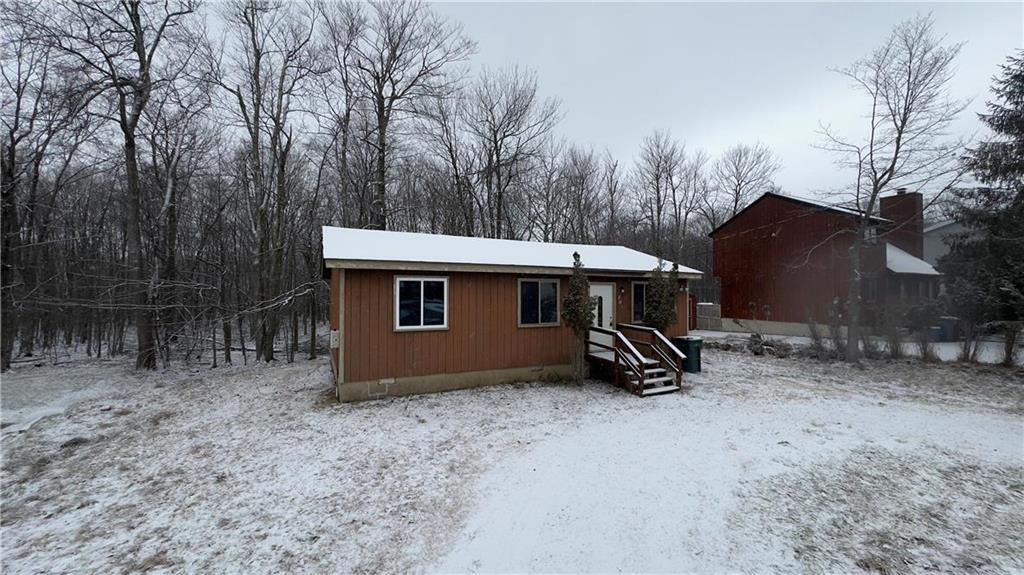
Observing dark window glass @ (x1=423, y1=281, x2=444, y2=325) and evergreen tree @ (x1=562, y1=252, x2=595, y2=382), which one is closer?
dark window glass @ (x1=423, y1=281, x2=444, y2=325)

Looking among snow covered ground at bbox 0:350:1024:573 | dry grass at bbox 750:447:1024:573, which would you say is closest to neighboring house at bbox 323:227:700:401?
snow covered ground at bbox 0:350:1024:573

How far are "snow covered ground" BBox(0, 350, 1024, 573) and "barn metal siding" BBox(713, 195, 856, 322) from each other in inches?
356

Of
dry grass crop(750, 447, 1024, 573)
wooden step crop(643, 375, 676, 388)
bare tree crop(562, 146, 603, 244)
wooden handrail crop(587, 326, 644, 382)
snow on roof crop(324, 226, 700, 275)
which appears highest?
bare tree crop(562, 146, 603, 244)

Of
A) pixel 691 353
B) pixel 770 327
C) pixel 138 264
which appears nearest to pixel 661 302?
pixel 691 353

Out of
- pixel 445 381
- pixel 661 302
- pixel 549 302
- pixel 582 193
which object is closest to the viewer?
pixel 445 381

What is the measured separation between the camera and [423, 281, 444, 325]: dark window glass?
777 centimetres

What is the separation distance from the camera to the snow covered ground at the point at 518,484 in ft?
10.3

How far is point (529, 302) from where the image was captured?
8828mm

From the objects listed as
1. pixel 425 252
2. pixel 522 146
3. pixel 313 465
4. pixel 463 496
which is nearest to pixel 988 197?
pixel 522 146

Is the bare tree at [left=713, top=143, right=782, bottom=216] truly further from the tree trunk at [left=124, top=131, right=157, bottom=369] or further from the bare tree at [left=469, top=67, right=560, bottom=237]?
the tree trunk at [left=124, top=131, right=157, bottom=369]

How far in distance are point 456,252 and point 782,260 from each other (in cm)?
1574

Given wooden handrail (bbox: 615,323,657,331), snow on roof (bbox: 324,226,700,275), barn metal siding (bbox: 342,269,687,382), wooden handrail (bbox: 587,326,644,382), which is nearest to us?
barn metal siding (bbox: 342,269,687,382)

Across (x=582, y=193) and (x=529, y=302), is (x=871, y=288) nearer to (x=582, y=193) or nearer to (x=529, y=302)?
(x=582, y=193)

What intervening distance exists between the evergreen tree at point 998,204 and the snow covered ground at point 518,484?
729cm
